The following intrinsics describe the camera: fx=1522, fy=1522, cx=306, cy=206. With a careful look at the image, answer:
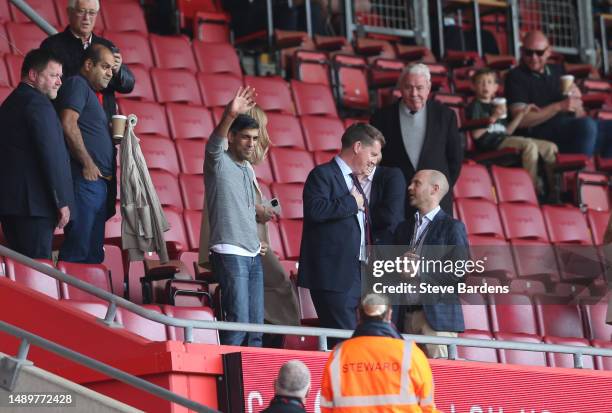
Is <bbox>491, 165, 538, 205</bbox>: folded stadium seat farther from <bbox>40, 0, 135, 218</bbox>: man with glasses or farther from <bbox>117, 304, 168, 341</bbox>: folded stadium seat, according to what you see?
<bbox>117, 304, 168, 341</bbox>: folded stadium seat

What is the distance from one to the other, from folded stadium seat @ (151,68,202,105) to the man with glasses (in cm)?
234

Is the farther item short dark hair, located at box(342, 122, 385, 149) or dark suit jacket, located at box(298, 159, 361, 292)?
short dark hair, located at box(342, 122, 385, 149)

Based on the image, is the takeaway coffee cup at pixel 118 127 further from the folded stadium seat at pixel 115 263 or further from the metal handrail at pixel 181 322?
the metal handrail at pixel 181 322

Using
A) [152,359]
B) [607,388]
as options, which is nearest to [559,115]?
[607,388]

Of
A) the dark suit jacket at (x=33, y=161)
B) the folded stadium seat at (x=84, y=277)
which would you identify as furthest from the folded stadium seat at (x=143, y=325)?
the dark suit jacket at (x=33, y=161)

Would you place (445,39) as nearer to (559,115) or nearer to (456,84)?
(456,84)

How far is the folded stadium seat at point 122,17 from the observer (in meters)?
10.5

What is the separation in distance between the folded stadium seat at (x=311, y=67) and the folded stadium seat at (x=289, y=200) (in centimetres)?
234

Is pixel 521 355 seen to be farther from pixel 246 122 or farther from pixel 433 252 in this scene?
pixel 246 122

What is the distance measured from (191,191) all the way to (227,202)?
6.88ft

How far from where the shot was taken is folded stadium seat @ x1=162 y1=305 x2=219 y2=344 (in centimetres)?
614

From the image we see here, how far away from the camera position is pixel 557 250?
9234 millimetres

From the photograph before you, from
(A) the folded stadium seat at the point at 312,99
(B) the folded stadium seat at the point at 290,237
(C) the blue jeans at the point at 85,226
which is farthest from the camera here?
(A) the folded stadium seat at the point at 312,99

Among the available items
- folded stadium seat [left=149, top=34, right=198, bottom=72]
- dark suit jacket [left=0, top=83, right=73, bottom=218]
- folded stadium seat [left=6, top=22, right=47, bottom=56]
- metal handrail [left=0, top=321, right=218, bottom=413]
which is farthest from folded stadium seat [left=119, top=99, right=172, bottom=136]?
metal handrail [left=0, top=321, right=218, bottom=413]
